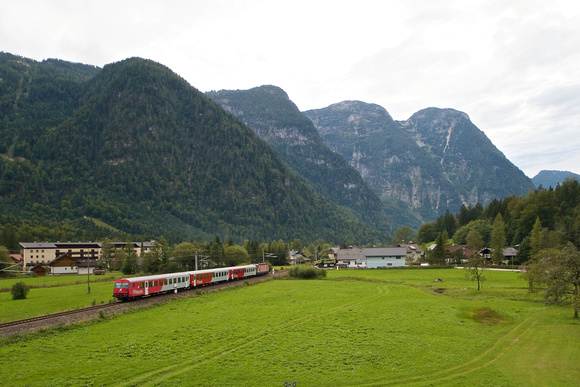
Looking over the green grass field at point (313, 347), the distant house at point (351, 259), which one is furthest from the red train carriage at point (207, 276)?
the distant house at point (351, 259)

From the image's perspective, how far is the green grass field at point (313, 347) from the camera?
932 inches

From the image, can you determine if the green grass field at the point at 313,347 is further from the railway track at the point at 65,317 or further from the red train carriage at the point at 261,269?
the red train carriage at the point at 261,269

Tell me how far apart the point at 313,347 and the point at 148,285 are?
109ft

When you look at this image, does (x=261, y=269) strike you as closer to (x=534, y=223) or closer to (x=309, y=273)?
(x=309, y=273)

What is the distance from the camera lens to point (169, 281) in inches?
2350

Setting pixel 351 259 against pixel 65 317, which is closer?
pixel 65 317

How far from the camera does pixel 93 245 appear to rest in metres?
151

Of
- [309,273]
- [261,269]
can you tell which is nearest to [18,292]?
[261,269]

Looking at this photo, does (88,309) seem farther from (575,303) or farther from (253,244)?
(253,244)

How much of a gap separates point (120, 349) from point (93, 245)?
13732 cm

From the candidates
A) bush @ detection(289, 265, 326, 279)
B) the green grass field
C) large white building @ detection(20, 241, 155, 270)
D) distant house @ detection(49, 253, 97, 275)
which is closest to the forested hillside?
bush @ detection(289, 265, 326, 279)

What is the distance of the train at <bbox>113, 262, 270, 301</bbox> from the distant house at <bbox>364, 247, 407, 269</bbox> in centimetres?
4413

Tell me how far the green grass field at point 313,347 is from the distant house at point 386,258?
66971mm

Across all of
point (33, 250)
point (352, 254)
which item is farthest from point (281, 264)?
point (33, 250)
